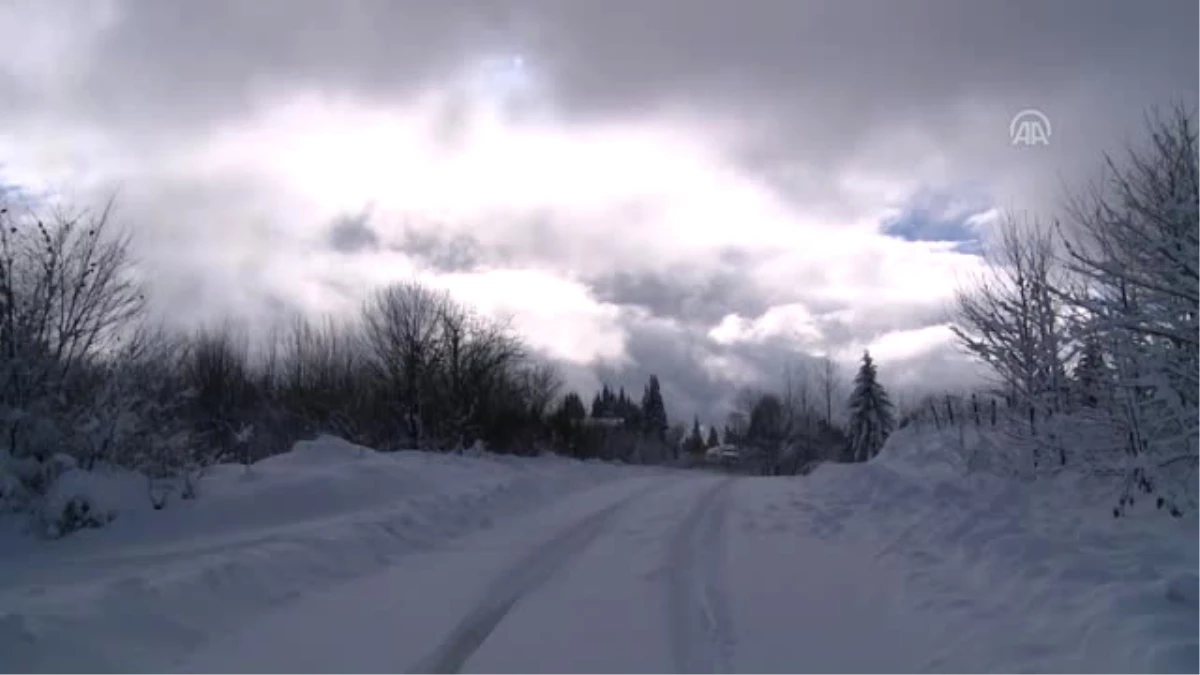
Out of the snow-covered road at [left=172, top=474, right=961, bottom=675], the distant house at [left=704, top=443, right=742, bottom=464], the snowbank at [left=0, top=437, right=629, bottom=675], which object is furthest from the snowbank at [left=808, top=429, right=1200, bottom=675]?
the distant house at [left=704, top=443, right=742, bottom=464]

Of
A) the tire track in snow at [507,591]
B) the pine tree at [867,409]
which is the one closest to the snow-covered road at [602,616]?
the tire track in snow at [507,591]

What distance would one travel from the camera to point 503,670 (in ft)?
23.5

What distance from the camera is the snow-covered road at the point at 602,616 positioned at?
746 cm

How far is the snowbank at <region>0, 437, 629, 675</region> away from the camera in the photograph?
7.62m

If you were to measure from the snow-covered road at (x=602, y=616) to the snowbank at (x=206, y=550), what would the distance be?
586mm

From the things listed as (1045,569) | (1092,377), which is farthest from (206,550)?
(1092,377)

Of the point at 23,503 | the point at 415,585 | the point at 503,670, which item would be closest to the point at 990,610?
the point at 503,670

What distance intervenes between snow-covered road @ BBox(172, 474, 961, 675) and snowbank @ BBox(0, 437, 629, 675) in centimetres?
59

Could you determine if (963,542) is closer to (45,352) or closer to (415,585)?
(415,585)

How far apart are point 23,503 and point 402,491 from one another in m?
7.71

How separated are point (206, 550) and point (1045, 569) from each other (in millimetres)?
9507

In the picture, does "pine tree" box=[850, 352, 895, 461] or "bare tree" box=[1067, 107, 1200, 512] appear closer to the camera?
"bare tree" box=[1067, 107, 1200, 512]

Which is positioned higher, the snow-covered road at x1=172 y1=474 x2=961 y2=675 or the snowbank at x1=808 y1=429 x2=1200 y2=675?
the snowbank at x1=808 y1=429 x2=1200 y2=675

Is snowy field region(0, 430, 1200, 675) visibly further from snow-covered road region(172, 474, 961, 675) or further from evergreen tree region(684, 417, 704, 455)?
evergreen tree region(684, 417, 704, 455)
